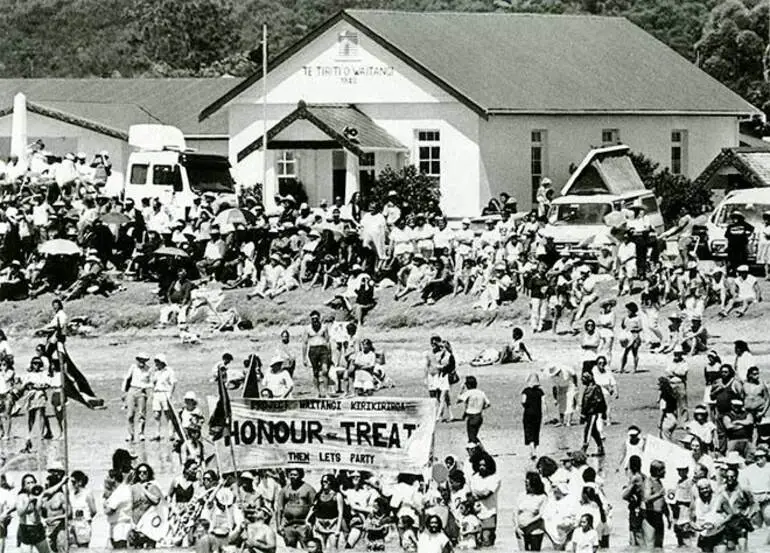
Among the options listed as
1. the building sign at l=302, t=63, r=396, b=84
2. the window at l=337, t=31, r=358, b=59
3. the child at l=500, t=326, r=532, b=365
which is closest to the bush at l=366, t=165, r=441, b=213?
the building sign at l=302, t=63, r=396, b=84

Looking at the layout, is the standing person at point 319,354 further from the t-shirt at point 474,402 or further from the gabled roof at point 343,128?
the gabled roof at point 343,128

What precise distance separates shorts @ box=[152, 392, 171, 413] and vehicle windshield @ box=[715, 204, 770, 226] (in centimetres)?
1348

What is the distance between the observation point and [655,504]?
77.8 feet

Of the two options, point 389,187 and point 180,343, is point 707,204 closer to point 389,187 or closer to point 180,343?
point 389,187

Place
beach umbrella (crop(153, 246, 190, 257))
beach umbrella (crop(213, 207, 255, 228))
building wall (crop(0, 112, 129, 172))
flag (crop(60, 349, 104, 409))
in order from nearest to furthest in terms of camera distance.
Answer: flag (crop(60, 349, 104, 409)) → beach umbrella (crop(153, 246, 190, 257)) → beach umbrella (crop(213, 207, 255, 228)) → building wall (crop(0, 112, 129, 172))

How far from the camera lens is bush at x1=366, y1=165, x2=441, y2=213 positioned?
49469mm

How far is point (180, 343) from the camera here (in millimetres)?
39594

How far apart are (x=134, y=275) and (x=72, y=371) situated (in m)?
8.79

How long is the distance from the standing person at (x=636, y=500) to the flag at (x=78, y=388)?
11341mm

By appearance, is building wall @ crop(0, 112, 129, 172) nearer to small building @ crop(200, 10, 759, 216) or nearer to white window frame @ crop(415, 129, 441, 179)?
small building @ crop(200, 10, 759, 216)

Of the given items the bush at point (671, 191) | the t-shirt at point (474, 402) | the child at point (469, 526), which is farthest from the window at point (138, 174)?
the child at point (469, 526)

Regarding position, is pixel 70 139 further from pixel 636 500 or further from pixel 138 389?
pixel 636 500

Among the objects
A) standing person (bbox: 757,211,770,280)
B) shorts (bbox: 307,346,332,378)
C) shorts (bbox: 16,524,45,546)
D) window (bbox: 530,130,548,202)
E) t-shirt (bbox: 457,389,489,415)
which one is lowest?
shorts (bbox: 16,524,45,546)

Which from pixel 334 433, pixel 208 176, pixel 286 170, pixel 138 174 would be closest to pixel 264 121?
pixel 286 170
